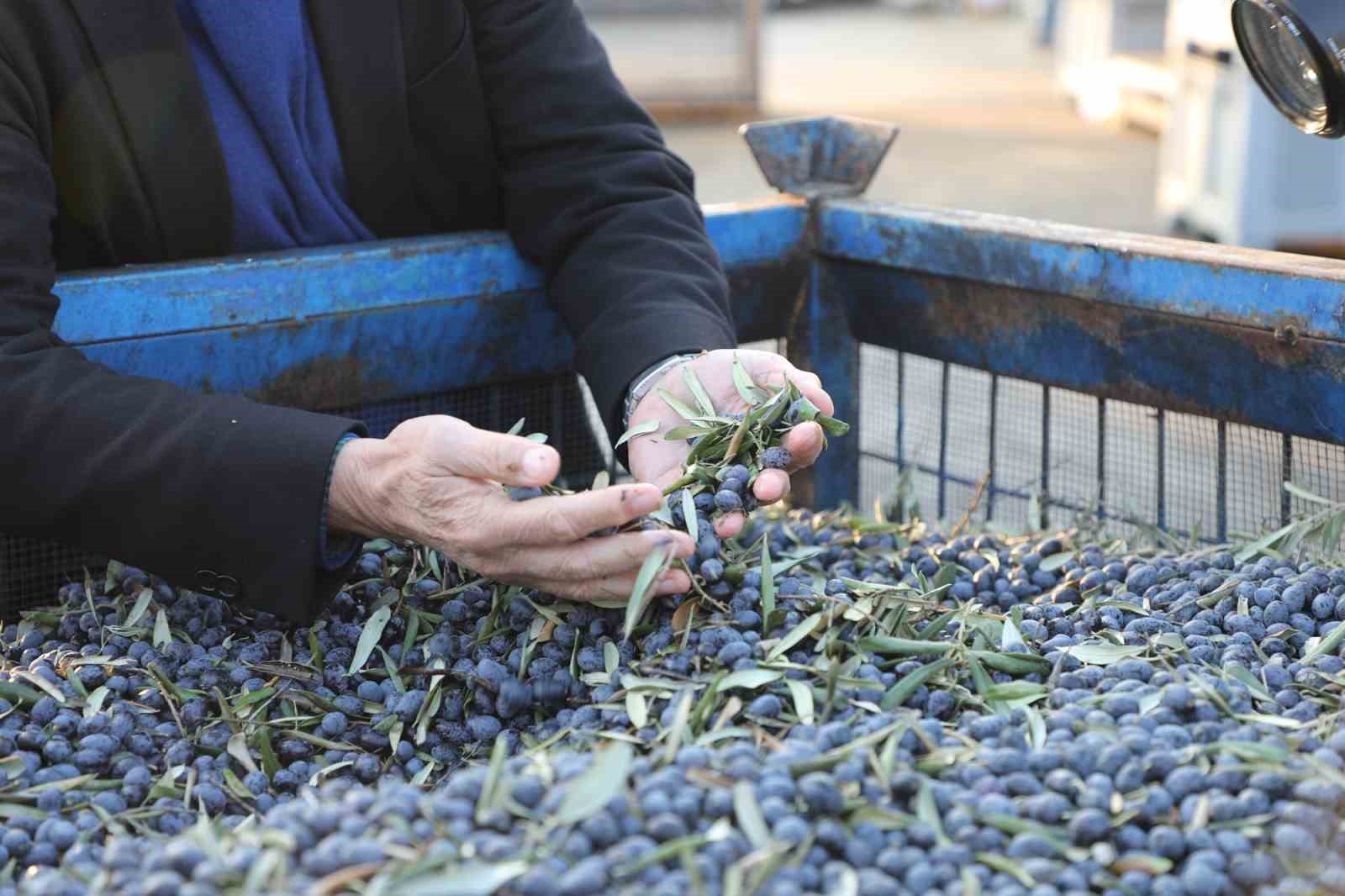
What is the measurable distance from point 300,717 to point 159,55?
2.58ft

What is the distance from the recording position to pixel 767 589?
136 centimetres

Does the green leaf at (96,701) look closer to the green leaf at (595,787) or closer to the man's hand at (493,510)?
the man's hand at (493,510)

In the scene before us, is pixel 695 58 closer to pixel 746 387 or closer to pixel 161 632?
pixel 746 387

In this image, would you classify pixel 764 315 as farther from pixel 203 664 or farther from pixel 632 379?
pixel 203 664

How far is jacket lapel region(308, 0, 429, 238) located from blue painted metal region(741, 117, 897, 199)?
1.91 feet

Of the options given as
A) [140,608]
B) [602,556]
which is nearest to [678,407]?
[602,556]

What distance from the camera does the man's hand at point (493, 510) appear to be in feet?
4.28

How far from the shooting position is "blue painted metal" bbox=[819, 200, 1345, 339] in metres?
1.66

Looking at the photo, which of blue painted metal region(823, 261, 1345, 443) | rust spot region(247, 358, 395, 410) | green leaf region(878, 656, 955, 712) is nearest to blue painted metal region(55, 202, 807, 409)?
rust spot region(247, 358, 395, 410)

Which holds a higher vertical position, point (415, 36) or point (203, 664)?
point (415, 36)

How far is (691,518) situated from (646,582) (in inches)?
4.8

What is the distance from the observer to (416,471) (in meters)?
1.36

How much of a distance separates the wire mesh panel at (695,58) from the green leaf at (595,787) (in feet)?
30.2

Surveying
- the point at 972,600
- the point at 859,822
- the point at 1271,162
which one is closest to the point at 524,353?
the point at 972,600
